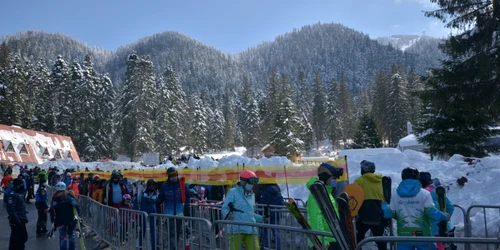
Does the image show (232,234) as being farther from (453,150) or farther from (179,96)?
(179,96)

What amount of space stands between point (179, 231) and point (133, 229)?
1.92 meters

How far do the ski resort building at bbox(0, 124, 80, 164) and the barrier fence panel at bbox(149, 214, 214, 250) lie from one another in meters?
38.9

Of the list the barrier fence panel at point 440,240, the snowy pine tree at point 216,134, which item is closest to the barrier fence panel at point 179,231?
the barrier fence panel at point 440,240

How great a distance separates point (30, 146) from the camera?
1726 inches

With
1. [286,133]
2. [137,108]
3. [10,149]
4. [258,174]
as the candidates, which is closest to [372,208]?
[258,174]

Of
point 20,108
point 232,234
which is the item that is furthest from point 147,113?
point 232,234

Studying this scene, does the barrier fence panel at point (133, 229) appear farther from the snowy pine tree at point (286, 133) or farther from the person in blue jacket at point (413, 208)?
the snowy pine tree at point (286, 133)

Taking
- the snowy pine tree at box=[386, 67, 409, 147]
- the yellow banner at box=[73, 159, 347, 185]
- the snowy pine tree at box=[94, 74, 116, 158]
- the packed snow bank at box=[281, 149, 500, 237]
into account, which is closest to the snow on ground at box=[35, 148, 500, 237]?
the packed snow bank at box=[281, 149, 500, 237]

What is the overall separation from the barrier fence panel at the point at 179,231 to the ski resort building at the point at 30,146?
128 feet

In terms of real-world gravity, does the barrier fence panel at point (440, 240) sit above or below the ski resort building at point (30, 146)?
below

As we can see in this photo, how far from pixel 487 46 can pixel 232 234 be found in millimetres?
14496

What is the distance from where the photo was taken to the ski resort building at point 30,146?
132ft

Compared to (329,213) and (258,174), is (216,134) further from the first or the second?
(329,213)

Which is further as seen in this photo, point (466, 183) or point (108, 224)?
point (466, 183)
